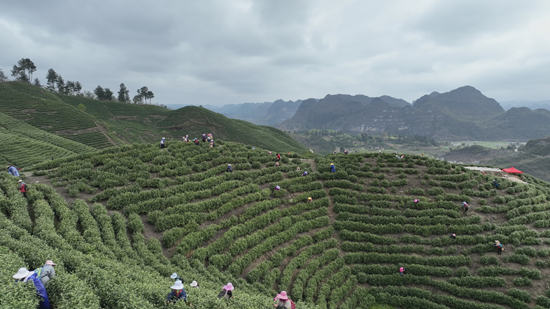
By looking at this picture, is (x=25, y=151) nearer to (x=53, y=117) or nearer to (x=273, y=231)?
(x=53, y=117)

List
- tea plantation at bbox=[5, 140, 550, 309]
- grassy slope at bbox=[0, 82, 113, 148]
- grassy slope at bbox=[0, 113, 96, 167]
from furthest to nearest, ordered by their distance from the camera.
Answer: grassy slope at bbox=[0, 82, 113, 148] → grassy slope at bbox=[0, 113, 96, 167] → tea plantation at bbox=[5, 140, 550, 309]

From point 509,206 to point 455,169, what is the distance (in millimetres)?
6163

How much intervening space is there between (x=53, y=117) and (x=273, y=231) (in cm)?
8820

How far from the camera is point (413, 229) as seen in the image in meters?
22.6

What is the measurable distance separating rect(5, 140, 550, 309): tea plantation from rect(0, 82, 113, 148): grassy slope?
56428mm

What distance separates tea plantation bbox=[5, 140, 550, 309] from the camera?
41.5 feet

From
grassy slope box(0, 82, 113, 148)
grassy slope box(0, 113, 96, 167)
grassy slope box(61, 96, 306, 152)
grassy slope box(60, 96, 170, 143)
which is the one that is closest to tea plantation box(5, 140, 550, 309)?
grassy slope box(0, 113, 96, 167)

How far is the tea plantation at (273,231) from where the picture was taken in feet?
41.5

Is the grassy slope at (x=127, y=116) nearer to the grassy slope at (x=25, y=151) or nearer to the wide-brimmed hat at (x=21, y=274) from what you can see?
the grassy slope at (x=25, y=151)

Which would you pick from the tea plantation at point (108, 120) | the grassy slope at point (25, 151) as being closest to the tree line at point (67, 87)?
the tea plantation at point (108, 120)

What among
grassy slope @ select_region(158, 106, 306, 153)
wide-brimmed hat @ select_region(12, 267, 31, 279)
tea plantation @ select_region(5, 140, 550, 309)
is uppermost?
grassy slope @ select_region(158, 106, 306, 153)

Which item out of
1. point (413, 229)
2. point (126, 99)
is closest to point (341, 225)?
point (413, 229)

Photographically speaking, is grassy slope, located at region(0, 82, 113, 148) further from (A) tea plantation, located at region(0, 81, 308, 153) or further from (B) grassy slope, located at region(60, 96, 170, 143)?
(B) grassy slope, located at region(60, 96, 170, 143)

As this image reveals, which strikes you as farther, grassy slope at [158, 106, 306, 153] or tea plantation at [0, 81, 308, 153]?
grassy slope at [158, 106, 306, 153]
